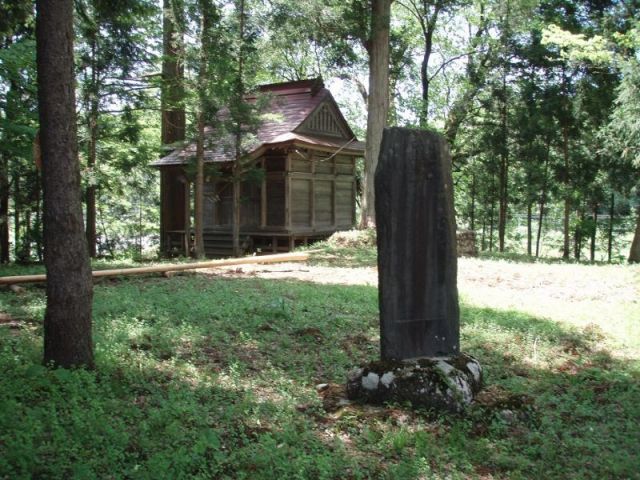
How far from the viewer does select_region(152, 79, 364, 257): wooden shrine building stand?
69.9 feet

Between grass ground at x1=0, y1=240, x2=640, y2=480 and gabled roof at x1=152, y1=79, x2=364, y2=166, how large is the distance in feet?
38.9

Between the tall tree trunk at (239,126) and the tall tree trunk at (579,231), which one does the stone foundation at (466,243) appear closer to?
the tall tree trunk at (239,126)

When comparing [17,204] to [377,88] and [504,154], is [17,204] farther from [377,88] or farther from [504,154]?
[504,154]

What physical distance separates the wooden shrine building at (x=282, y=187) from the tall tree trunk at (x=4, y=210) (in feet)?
18.1

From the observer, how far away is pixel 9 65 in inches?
434

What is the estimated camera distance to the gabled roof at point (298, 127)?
65.8 feet

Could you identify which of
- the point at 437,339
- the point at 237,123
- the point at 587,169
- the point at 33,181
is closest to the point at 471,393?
the point at 437,339

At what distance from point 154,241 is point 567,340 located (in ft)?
91.2

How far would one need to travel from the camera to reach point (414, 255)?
5.36 meters

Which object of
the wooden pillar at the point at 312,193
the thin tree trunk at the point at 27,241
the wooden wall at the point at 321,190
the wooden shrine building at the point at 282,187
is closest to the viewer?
the thin tree trunk at the point at 27,241

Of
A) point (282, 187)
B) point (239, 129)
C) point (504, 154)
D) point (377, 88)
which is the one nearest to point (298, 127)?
point (282, 187)

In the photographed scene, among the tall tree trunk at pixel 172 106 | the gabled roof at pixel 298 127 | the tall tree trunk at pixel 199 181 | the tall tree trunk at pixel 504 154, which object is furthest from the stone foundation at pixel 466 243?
the tall tree trunk at pixel 172 106

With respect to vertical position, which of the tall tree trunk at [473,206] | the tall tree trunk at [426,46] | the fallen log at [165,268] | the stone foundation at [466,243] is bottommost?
the fallen log at [165,268]

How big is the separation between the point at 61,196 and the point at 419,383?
349 cm
